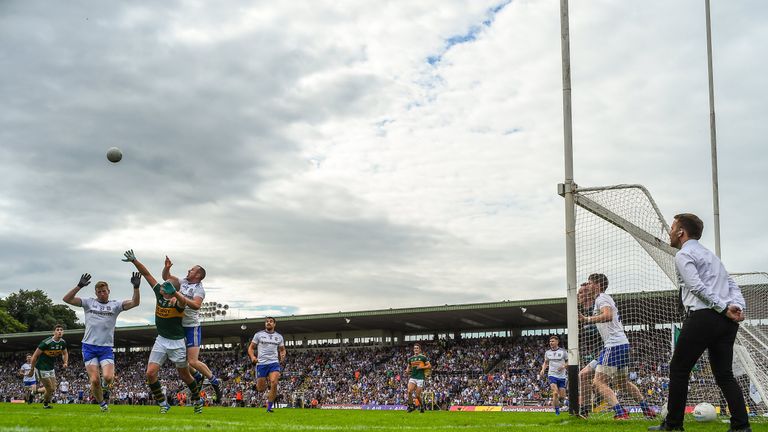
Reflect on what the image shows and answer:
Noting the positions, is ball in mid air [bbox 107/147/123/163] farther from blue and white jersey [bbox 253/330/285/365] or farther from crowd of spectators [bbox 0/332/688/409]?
crowd of spectators [bbox 0/332/688/409]

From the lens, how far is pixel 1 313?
319 feet

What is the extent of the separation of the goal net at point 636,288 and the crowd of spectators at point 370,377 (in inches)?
948

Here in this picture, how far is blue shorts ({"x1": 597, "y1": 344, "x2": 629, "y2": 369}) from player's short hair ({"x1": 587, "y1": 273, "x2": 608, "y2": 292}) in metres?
0.97

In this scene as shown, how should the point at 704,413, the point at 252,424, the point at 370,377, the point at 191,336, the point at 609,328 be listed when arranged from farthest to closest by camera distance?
the point at 370,377 → the point at 191,336 → the point at 609,328 → the point at 704,413 → the point at 252,424

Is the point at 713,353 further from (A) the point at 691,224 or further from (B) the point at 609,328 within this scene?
(B) the point at 609,328

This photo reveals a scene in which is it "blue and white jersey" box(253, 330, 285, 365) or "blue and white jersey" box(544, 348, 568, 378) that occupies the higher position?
"blue and white jersey" box(253, 330, 285, 365)

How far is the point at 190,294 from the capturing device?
42.8ft

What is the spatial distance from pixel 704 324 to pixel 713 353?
0.37 meters

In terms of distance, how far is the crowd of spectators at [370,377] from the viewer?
43.1 meters

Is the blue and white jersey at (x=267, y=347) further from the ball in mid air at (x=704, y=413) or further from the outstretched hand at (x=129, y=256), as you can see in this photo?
the ball in mid air at (x=704, y=413)

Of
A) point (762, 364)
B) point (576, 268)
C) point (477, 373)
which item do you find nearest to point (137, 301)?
point (576, 268)

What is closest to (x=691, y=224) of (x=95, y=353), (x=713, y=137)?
(x=95, y=353)

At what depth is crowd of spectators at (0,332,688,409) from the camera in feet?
141

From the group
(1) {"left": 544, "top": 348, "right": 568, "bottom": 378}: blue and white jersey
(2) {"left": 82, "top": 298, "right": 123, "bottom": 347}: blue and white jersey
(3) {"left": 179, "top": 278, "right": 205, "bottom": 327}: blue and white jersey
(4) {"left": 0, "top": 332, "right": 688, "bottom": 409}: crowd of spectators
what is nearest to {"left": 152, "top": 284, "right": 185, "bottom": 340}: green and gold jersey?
(3) {"left": 179, "top": 278, "right": 205, "bottom": 327}: blue and white jersey
